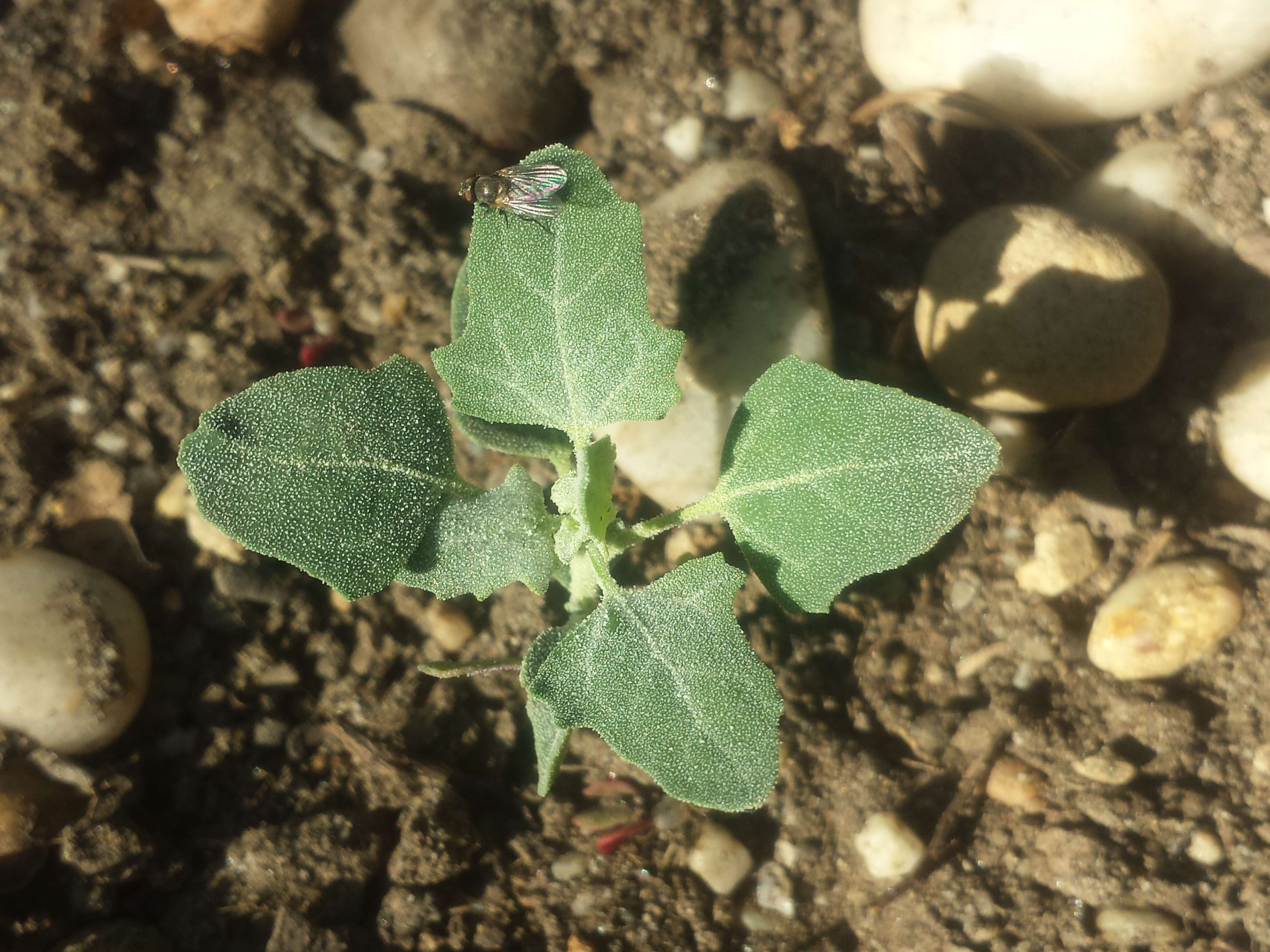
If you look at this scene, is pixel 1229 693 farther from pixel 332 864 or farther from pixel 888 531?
pixel 332 864

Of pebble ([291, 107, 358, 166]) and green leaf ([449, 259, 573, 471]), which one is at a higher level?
→ pebble ([291, 107, 358, 166])

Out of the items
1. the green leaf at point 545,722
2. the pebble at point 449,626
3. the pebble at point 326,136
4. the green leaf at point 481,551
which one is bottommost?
the pebble at point 449,626

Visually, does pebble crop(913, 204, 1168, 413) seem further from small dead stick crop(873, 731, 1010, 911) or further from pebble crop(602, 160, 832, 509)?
small dead stick crop(873, 731, 1010, 911)

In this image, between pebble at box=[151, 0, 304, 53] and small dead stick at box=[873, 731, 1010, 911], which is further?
pebble at box=[151, 0, 304, 53]

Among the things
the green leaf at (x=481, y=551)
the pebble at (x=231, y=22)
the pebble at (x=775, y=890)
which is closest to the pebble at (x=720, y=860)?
the pebble at (x=775, y=890)

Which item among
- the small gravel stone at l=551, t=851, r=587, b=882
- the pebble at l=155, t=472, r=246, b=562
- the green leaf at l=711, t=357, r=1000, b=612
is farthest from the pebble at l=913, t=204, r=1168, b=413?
the pebble at l=155, t=472, r=246, b=562

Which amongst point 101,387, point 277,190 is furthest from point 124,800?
point 277,190

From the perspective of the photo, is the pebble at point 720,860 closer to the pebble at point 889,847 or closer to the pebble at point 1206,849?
the pebble at point 889,847
